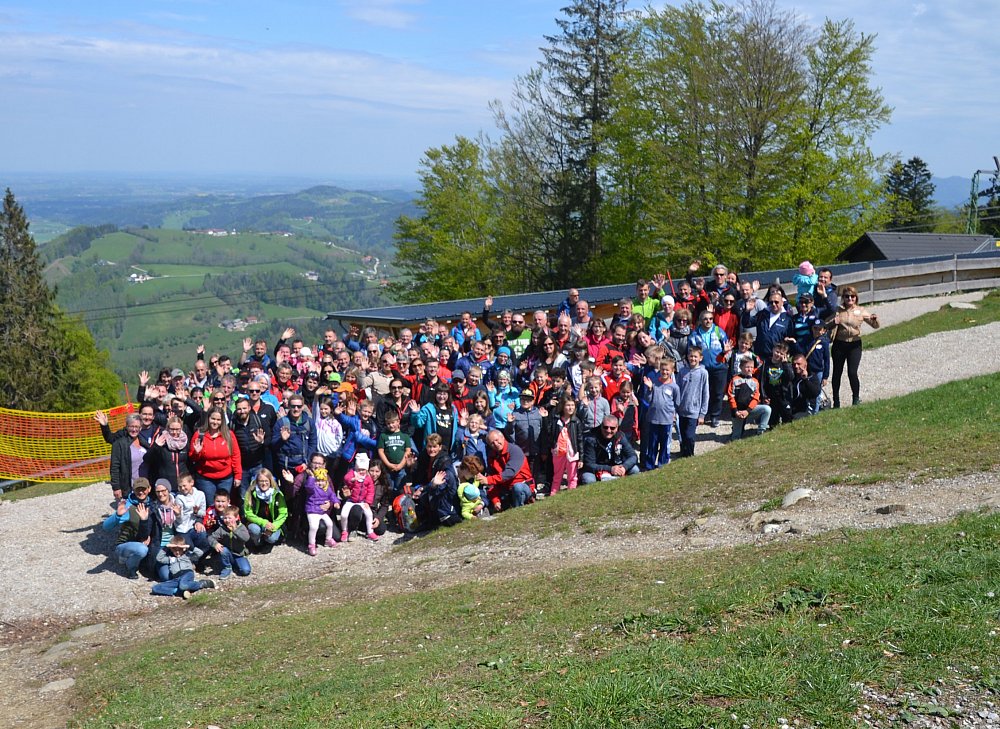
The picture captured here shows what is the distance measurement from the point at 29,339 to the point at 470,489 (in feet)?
136

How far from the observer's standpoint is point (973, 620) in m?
6.17

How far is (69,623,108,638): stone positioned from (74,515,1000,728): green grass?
1180mm

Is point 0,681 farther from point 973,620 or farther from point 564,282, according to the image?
point 564,282

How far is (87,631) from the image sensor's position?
1061 cm

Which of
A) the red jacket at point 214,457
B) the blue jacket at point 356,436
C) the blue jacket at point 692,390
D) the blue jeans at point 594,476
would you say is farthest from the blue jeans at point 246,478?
the blue jacket at point 692,390

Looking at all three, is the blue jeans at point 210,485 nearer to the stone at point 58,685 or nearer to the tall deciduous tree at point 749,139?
the stone at point 58,685

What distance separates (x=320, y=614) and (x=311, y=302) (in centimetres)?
13906

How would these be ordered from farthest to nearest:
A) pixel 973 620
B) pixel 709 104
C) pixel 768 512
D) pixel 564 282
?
pixel 564 282, pixel 709 104, pixel 768 512, pixel 973 620

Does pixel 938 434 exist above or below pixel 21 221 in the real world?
below

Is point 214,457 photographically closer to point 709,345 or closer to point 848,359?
point 709,345

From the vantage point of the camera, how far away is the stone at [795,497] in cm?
1009

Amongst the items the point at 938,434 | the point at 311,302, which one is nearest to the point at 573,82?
the point at 938,434

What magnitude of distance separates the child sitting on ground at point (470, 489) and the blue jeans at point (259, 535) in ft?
8.01


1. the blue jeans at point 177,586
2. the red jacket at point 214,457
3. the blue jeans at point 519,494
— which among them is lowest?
the blue jeans at point 177,586
